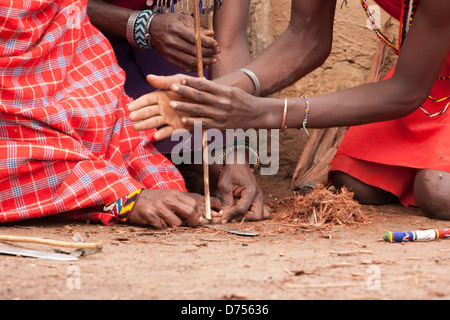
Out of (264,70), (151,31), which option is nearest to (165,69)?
(151,31)

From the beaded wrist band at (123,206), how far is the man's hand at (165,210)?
19 millimetres

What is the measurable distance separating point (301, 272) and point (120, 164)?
1.32 meters

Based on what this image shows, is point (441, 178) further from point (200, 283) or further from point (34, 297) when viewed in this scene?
point (34, 297)

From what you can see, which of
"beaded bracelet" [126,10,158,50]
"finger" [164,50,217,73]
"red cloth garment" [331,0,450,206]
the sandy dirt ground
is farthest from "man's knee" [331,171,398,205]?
"beaded bracelet" [126,10,158,50]

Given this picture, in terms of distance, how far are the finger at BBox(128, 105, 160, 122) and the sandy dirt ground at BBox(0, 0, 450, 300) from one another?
18.7 inches

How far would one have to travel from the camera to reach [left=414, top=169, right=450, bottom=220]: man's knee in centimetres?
288

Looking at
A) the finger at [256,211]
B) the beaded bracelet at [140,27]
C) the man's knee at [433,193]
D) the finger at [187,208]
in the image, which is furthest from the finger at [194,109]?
the man's knee at [433,193]

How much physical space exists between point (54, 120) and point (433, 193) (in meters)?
1.79

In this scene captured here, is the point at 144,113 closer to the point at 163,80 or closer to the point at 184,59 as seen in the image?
the point at 163,80

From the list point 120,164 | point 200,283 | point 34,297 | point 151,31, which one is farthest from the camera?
point 151,31

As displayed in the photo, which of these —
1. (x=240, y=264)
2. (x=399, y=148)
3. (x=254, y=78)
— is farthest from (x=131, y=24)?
(x=240, y=264)

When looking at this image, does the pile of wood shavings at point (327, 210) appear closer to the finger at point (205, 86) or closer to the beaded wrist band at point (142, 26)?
the finger at point (205, 86)

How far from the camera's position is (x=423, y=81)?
268 centimetres

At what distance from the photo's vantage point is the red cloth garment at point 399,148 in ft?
10.1
